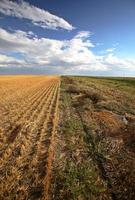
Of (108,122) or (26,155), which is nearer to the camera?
(26,155)

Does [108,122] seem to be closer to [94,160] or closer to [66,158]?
[94,160]

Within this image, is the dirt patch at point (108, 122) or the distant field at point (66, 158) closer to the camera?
the distant field at point (66, 158)

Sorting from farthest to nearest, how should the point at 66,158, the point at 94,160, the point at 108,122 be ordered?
the point at 108,122 → the point at 66,158 → the point at 94,160

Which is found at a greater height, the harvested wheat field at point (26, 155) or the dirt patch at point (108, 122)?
the harvested wheat field at point (26, 155)

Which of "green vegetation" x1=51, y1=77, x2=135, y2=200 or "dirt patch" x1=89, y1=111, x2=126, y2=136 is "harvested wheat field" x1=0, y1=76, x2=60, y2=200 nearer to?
"green vegetation" x1=51, y1=77, x2=135, y2=200

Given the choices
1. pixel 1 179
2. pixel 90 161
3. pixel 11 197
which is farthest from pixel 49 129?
pixel 11 197

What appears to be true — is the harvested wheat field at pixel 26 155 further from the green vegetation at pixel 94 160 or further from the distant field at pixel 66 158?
the green vegetation at pixel 94 160

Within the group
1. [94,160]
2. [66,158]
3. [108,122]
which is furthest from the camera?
[108,122]

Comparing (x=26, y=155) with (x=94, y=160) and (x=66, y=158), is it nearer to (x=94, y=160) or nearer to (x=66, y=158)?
(x=66, y=158)

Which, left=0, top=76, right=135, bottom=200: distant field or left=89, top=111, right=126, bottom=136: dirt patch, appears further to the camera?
left=89, top=111, right=126, bottom=136: dirt patch

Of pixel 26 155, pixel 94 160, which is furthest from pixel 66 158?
pixel 26 155

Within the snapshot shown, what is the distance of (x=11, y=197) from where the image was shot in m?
5.17

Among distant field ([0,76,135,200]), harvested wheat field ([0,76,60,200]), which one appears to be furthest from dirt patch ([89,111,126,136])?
harvested wheat field ([0,76,60,200])

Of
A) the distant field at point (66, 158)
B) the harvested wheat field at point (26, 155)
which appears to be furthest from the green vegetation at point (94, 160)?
the harvested wheat field at point (26, 155)
